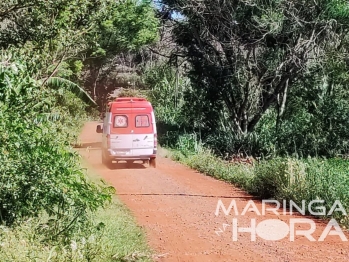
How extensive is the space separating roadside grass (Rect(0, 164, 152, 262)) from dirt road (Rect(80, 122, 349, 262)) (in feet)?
1.35

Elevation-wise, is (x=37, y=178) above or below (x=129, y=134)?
above

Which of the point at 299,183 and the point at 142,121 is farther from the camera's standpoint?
the point at 142,121

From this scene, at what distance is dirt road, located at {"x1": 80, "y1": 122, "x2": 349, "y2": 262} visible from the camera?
731cm

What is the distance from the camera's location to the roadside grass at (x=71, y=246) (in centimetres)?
574

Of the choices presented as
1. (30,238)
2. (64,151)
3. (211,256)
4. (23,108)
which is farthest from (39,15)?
(211,256)

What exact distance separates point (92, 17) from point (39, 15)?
3.00 ft

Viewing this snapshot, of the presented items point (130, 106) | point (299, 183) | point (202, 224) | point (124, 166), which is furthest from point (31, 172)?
point (124, 166)

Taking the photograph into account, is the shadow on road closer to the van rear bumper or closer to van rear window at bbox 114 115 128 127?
the van rear bumper

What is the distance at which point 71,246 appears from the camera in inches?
241

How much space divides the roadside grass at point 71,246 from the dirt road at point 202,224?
412 mm

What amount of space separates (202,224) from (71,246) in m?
3.38

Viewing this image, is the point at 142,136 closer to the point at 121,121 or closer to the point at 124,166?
the point at 121,121

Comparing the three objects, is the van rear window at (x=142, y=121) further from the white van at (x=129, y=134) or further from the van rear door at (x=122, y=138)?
the van rear door at (x=122, y=138)

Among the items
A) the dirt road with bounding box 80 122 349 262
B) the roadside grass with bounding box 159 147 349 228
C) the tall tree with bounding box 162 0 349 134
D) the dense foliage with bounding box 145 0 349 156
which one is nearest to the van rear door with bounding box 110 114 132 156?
the dirt road with bounding box 80 122 349 262
